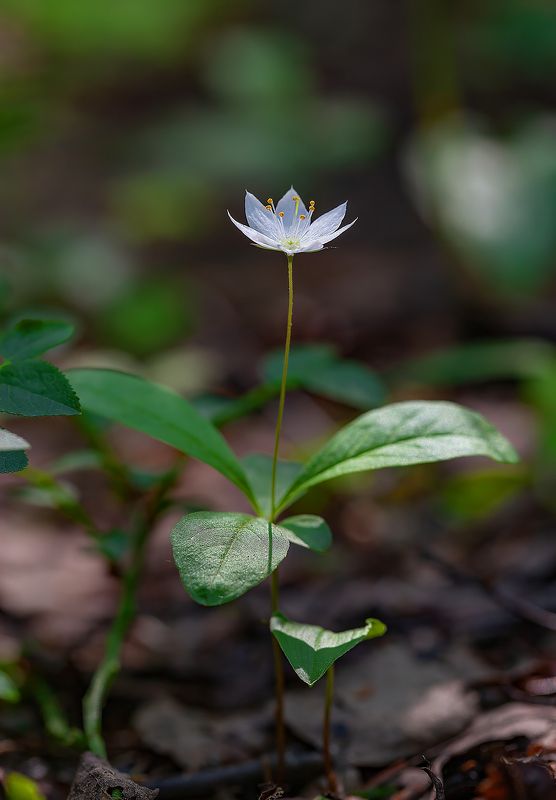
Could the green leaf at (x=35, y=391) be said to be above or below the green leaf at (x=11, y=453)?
above

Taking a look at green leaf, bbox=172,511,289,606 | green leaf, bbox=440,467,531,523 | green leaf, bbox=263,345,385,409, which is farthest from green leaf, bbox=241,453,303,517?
green leaf, bbox=440,467,531,523

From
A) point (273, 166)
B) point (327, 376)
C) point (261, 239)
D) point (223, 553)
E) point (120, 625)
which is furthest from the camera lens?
point (273, 166)

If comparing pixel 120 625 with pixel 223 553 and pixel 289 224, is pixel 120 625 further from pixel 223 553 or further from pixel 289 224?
pixel 289 224

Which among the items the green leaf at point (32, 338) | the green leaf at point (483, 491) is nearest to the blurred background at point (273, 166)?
the green leaf at point (32, 338)

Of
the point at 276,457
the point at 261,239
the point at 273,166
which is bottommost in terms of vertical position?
the point at 276,457

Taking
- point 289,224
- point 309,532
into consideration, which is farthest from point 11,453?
point 289,224

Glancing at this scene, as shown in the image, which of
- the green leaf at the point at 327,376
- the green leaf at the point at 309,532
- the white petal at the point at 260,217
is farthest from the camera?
the green leaf at the point at 327,376

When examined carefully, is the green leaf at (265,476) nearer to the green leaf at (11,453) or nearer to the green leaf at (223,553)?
the green leaf at (223,553)

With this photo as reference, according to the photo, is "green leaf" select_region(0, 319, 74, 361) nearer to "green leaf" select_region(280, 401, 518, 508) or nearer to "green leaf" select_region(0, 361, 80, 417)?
"green leaf" select_region(0, 361, 80, 417)
